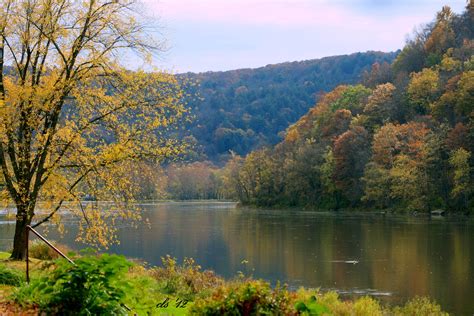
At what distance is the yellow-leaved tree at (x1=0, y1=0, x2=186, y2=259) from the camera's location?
18781mm

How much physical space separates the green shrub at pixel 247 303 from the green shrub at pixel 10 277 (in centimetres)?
659

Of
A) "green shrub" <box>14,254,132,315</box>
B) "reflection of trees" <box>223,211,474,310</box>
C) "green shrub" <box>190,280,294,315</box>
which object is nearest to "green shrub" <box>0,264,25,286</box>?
"green shrub" <box>14,254,132,315</box>

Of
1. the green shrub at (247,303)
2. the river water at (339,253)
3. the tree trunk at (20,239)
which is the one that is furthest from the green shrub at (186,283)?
the green shrub at (247,303)

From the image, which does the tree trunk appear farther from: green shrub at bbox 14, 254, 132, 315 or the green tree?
the green tree

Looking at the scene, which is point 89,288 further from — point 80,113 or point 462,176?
point 462,176

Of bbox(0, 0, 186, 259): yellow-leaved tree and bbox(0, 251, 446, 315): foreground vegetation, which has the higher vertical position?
bbox(0, 0, 186, 259): yellow-leaved tree

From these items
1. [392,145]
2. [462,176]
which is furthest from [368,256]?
[392,145]

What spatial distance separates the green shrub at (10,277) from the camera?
12.7 m

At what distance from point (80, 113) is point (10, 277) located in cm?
804

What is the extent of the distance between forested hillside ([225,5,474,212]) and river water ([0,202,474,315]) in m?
15.2

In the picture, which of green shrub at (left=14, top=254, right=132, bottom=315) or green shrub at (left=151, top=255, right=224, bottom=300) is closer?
green shrub at (left=14, top=254, right=132, bottom=315)

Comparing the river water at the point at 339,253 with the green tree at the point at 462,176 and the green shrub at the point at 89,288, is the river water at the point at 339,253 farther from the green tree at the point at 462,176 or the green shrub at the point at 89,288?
the green shrub at the point at 89,288

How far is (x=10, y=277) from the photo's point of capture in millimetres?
12852

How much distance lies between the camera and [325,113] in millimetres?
104562
